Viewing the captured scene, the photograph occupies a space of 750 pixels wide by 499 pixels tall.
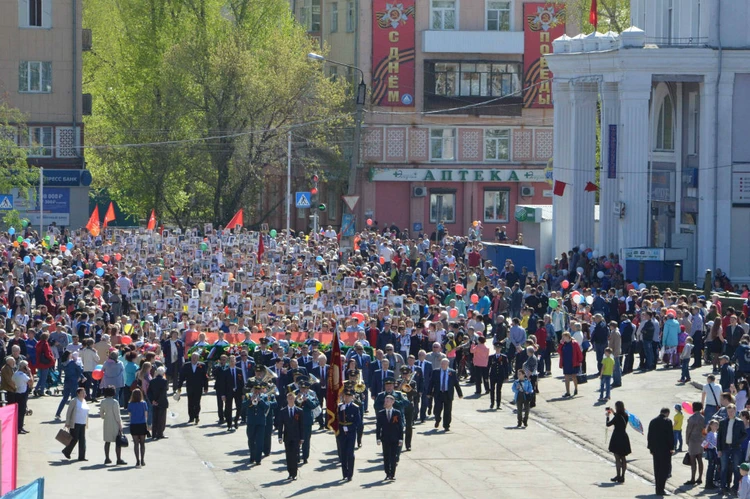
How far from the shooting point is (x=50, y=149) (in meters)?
62.3

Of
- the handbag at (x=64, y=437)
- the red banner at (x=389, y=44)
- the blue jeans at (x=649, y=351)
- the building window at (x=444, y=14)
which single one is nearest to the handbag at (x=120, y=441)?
the handbag at (x=64, y=437)

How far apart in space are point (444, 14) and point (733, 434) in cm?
4628

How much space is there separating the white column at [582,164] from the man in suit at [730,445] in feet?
80.7

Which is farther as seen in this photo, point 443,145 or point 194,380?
point 443,145

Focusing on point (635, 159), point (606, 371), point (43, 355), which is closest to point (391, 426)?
point (606, 371)

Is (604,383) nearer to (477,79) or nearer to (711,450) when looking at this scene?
(711,450)

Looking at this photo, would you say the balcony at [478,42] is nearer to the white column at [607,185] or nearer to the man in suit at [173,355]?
the white column at [607,185]

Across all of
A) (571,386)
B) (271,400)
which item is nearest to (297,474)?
(271,400)

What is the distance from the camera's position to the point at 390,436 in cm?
2153

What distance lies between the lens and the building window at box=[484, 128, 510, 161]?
66000mm

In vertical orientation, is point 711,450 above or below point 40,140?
below

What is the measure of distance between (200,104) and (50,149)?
8015 millimetres

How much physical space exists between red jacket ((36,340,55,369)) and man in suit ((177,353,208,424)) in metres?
3.12

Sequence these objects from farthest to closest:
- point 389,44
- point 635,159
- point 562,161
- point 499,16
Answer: point 499,16 < point 389,44 < point 562,161 < point 635,159
